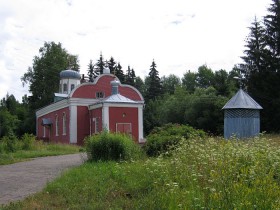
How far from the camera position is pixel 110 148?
14.7m

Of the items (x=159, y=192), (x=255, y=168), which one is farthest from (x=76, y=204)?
(x=255, y=168)

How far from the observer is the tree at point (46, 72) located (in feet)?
205

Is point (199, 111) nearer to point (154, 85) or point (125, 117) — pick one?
point (125, 117)

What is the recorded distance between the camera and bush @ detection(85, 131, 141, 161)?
14.6 meters

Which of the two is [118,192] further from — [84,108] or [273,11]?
[273,11]

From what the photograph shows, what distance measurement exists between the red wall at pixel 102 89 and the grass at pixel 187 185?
1157 inches

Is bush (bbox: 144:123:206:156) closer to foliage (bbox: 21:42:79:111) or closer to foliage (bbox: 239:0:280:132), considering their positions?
foliage (bbox: 239:0:280:132)

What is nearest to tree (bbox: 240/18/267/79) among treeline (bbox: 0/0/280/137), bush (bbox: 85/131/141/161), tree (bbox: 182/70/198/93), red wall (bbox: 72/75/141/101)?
treeline (bbox: 0/0/280/137)

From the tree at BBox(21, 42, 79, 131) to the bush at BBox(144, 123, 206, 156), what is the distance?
154 feet

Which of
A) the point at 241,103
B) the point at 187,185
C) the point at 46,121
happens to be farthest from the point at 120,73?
the point at 187,185

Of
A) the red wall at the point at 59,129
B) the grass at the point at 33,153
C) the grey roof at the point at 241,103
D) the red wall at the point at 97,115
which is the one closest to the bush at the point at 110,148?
the grass at the point at 33,153

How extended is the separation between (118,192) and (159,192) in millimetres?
1550

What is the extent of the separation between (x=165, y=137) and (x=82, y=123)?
24718 mm

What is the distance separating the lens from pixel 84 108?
39.5 m
